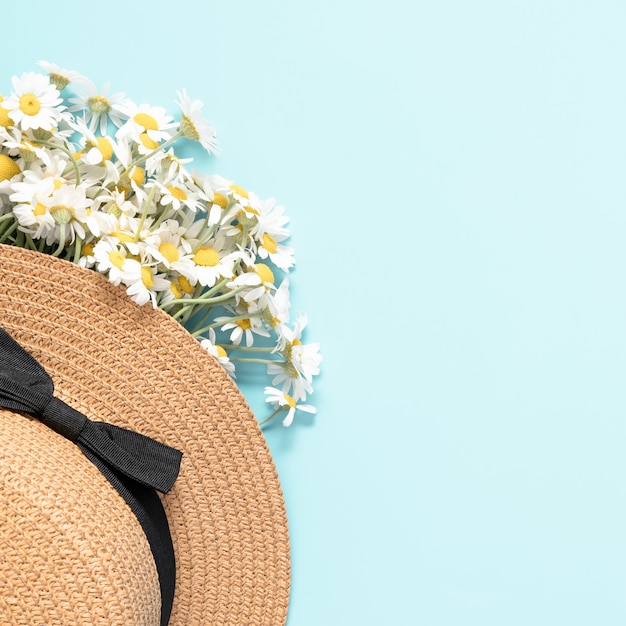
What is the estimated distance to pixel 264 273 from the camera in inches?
40.8

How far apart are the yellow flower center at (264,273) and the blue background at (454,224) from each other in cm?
9

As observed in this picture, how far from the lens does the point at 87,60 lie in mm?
1107

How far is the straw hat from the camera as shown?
760mm

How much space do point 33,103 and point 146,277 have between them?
0.26 meters

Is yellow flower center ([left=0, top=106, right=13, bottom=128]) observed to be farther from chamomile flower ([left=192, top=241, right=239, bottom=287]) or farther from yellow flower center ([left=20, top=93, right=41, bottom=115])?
chamomile flower ([left=192, top=241, right=239, bottom=287])

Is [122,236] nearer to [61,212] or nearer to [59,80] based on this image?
[61,212]

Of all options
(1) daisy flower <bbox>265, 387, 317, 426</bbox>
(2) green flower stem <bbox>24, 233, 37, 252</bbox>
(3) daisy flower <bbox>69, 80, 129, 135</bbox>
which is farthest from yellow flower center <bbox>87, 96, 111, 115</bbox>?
(1) daisy flower <bbox>265, 387, 317, 426</bbox>

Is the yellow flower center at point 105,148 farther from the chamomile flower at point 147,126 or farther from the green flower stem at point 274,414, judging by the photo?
the green flower stem at point 274,414

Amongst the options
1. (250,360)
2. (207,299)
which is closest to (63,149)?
(207,299)

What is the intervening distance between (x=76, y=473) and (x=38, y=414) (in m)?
0.10

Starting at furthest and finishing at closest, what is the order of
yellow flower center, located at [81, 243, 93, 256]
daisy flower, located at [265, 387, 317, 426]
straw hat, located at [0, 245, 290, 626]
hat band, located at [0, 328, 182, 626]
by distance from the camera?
daisy flower, located at [265, 387, 317, 426] < yellow flower center, located at [81, 243, 93, 256] < hat band, located at [0, 328, 182, 626] < straw hat, located at [0, 245, 290, 626]

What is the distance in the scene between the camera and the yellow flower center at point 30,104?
94 cm

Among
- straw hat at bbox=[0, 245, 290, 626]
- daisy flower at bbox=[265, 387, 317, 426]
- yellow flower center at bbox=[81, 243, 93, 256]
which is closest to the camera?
straw hat at bbox=[0, 245, 290, 626]

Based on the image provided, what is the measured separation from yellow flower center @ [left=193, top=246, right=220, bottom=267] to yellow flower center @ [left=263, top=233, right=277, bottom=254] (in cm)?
8
